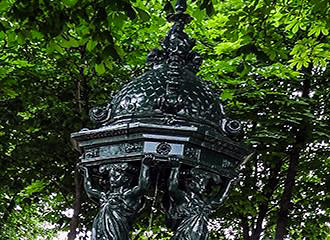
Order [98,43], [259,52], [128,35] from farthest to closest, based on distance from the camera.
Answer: [128,35]
[259,52]
[98,43]

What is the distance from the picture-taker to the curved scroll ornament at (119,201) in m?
3.19

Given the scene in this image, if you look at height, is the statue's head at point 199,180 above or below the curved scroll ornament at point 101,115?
below

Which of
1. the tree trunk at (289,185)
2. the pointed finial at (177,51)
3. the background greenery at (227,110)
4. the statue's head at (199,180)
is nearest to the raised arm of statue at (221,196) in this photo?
the statue's head at (199,180)

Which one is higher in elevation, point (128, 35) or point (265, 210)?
point (128, 35)

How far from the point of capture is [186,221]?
126 inches

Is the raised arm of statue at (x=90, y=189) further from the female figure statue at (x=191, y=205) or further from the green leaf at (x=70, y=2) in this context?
the green leaf at (x=70, y=2)

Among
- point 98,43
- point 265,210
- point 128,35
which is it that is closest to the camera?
point 98,43

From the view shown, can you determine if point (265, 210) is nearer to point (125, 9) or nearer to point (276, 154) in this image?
point (276, 154)

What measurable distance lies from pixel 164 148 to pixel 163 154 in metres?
Result: 0.04

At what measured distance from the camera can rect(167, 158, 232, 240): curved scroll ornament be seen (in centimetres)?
317

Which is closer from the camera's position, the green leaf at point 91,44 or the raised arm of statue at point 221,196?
the raised arm of statue at point 221,196

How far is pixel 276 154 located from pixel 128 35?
3.82 metres

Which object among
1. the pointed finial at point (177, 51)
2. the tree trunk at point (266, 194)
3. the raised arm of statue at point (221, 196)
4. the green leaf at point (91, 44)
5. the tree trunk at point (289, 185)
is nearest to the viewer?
the raised arm of statue at point (221, 196)

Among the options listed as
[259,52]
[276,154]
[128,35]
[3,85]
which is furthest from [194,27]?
[259,52]
